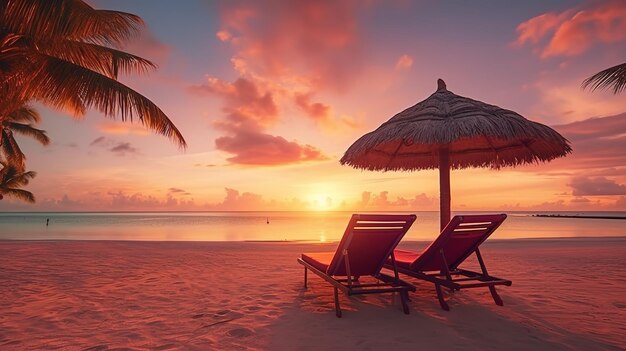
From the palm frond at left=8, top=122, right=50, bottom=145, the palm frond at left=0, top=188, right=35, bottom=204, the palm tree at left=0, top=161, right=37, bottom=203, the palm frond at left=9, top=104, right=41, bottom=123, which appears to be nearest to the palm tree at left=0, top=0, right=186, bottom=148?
the palm frond at left=9, top=104, right=41, bottom=123

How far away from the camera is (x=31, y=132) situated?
2047 cm

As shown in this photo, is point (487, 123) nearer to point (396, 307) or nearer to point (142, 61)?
point (396, 307)

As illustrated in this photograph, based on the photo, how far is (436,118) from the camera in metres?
5.48

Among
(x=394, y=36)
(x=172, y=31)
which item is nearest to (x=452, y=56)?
(x=394, y=36)

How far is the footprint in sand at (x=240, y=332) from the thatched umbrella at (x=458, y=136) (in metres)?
3.41

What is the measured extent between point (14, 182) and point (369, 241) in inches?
1223

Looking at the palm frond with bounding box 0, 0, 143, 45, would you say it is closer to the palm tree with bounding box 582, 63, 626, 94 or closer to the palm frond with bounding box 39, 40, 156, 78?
the palm frond with bounding box 39, 40, 156, 78

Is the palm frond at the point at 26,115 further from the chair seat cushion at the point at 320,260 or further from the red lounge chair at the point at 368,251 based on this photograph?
the red lounge chair at the point at 368,251

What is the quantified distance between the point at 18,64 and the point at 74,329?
21.4 feet

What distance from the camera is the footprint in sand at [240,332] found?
3.24m

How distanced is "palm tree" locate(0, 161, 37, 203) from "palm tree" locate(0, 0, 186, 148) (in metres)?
22.4

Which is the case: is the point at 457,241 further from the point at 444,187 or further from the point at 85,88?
the point at 85,88

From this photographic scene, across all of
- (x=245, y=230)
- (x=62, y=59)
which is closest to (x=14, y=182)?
(x=245, y=230)

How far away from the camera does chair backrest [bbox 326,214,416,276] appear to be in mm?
3804
